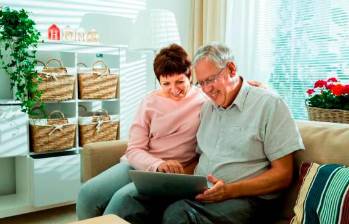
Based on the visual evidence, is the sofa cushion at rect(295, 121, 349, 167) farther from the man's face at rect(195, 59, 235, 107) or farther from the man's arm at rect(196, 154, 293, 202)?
the man's face at rect(195, 59, 235, 107)

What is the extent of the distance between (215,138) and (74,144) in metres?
1.46

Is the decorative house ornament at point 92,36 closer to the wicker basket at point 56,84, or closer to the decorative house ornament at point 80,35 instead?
the decorative house ornament at point 80,35

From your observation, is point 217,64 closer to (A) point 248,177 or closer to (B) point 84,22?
(A) point 248,177

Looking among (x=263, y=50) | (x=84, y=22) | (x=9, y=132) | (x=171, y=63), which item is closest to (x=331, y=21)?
(x=263, y=50)

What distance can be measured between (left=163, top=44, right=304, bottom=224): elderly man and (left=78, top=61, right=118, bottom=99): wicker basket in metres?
1.36

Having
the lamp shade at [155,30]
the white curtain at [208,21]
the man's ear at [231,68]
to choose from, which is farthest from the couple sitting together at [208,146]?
the white curtain at [208,21]

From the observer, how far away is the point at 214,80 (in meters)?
1.46

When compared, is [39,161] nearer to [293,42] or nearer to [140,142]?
[140,142]

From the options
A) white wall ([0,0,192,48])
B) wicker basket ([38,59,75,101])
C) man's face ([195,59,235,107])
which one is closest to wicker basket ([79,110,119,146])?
wicker basket ([38,59,75,101])

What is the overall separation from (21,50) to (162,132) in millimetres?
1209

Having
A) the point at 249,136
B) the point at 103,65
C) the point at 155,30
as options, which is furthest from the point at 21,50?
the point at 249,136

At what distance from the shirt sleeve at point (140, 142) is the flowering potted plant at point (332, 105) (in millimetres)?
829

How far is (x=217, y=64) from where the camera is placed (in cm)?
145

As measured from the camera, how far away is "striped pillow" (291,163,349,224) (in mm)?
1111
